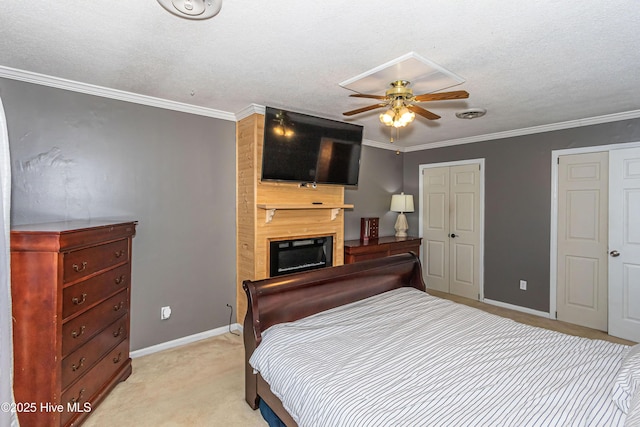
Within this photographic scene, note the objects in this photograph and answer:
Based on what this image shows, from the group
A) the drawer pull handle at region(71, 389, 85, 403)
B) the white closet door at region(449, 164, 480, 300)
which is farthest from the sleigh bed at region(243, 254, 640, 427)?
the white closet door at region(449, 164, 480, 300)

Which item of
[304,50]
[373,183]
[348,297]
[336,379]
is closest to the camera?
[336,379]

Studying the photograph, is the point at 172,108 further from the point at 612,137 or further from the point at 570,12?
the point at 612,137

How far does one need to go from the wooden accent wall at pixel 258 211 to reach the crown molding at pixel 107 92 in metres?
0.38

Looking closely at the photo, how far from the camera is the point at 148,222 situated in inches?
118

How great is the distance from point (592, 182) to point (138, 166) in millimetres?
4943

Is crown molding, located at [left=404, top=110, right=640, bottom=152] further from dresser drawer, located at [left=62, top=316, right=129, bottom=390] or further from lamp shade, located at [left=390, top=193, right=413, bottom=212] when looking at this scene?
dresser drawer, located at [left=62, top=316, right=129, bottom=390]

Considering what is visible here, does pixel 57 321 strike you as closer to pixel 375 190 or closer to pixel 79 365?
pixel 79 365

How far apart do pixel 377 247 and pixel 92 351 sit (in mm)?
3329

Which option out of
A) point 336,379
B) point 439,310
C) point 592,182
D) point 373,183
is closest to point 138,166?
point 336,379

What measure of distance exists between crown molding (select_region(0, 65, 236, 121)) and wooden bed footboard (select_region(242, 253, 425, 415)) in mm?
2113

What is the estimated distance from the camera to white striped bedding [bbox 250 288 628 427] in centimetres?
123

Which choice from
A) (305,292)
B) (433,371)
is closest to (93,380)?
(305,292)

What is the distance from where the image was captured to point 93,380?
7.06 feet

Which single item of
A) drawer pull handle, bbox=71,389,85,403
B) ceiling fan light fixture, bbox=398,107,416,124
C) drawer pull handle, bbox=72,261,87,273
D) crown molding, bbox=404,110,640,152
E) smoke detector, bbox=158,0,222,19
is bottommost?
drawer pull handle, bbox=71,389,85,403
